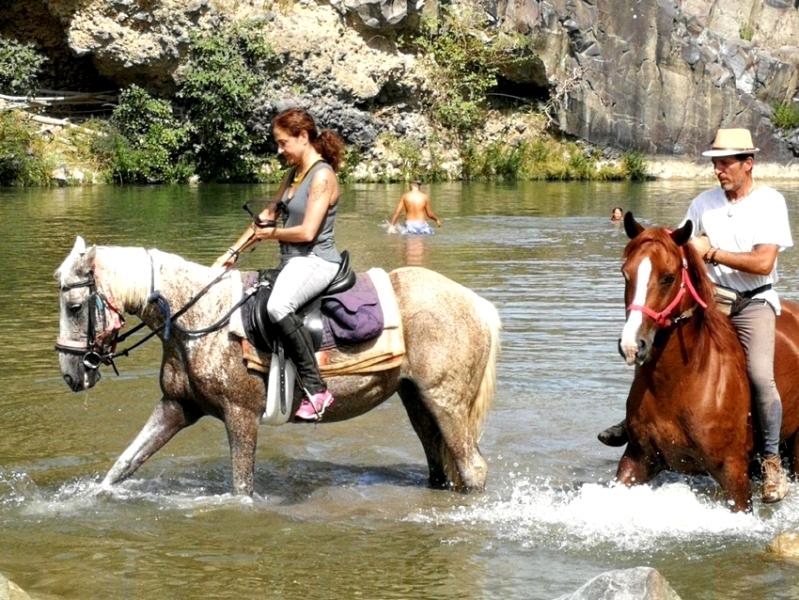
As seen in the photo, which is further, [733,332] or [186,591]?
[733,332]

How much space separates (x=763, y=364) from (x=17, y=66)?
37.0 m

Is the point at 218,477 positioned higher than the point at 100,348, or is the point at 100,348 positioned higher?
the point at 100,348

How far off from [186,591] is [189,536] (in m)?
0.92

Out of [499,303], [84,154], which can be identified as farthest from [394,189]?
[499,303]

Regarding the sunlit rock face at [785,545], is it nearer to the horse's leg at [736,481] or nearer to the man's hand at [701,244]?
the horse's leg at [736,481]

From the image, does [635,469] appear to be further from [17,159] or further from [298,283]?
[17,159]

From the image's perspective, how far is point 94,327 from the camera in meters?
6.82

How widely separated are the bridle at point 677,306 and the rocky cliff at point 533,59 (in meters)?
35.3

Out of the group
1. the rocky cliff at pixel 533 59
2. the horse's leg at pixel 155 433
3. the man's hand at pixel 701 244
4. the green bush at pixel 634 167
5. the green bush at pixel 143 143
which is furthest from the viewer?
the green bush at pixel 634 167

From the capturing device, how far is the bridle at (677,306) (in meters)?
6.03

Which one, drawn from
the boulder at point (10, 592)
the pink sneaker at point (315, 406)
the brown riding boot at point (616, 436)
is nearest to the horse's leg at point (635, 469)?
the brown riding boot at point (616, 436)

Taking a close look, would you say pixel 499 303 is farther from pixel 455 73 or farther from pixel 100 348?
pixel 455 73

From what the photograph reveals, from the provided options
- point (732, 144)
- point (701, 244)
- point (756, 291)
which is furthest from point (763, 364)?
point (732, 144)

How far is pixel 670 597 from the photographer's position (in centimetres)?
504
